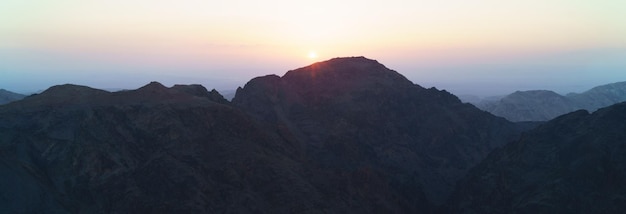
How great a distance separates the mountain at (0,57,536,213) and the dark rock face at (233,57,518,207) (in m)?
0.45

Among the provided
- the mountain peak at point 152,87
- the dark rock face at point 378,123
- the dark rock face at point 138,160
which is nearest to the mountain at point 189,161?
the dark rock face at point 138,160

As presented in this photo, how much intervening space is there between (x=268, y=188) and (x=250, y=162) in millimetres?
4576

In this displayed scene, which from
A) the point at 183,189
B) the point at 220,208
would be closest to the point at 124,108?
the point at 183,189

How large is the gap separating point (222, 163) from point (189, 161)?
403 cm

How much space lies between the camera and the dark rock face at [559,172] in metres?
63.1

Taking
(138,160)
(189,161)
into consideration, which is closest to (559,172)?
(189,161)

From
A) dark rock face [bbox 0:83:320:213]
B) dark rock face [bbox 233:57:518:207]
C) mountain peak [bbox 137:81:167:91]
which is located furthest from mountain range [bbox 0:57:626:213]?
dark rock face [bbox 233:57:518:207]

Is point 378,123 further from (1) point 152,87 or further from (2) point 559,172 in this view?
(1) point 152,87

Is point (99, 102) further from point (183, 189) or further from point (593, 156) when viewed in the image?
point (593, 156)

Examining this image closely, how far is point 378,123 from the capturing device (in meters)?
106

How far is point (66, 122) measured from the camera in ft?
221

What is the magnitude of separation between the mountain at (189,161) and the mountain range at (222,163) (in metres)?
0.16

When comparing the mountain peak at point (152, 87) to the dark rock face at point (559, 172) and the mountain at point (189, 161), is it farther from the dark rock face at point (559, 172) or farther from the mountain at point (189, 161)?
the dark rock face at point (559, 172)

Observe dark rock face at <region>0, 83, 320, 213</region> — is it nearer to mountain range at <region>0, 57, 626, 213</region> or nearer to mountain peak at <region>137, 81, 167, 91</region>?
mountain range at <region>0, 57, 626, 213</region>
